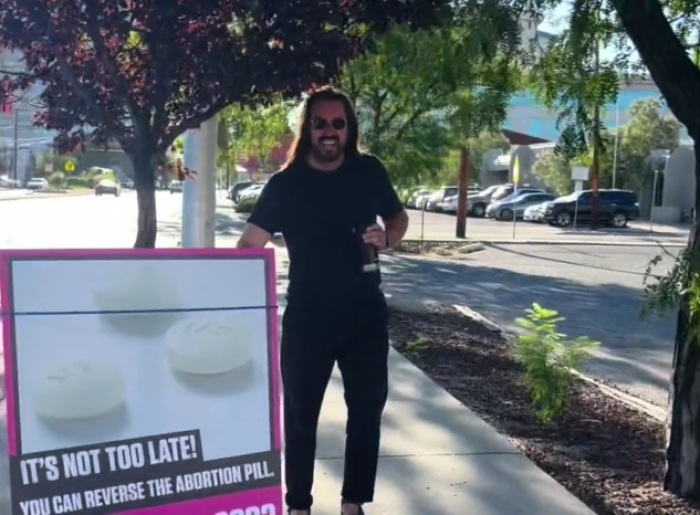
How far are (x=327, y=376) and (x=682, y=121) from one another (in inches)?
89.9

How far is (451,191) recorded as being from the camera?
56719mm

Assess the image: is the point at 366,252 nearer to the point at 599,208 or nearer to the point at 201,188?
the point at 201,188

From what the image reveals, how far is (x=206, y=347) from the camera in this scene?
343cm

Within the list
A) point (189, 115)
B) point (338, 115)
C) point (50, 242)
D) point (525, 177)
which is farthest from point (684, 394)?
point (525, 177)

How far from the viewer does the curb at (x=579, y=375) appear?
7.72m

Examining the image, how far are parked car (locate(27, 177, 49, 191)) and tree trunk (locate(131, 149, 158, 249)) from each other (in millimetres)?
72760

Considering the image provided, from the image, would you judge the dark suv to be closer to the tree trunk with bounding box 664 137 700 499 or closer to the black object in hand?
the tree trunk with bounding box 664 137 700 499

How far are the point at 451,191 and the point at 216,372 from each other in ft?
176

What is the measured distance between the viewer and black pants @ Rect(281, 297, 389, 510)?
13.1ft

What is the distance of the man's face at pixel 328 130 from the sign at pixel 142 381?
1.90 ft

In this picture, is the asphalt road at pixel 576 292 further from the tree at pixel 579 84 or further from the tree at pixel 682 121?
the tree at pixel 579 84

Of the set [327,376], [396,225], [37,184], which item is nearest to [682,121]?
[396,225]

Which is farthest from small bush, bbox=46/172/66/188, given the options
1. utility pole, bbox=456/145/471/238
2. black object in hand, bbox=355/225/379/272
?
black object in hand, bbox=355/225/379/272

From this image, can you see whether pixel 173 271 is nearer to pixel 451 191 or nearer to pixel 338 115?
pixel 338 115
